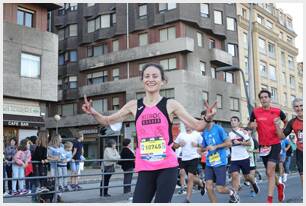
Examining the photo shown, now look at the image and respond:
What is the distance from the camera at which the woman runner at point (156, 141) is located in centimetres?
433

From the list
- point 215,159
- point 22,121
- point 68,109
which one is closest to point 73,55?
point 68,109

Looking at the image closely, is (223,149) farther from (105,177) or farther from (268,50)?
(268,50)

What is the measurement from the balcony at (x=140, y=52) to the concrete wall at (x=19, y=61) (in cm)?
1299

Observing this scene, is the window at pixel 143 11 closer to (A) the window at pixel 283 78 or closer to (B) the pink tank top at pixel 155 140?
(A) the window at pixel 283 78

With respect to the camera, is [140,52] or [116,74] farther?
[116,74]

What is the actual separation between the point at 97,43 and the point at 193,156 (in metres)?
33.0

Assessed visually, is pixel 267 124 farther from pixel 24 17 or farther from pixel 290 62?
pixel 290 62

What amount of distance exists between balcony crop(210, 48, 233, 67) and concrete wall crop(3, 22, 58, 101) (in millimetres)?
17873

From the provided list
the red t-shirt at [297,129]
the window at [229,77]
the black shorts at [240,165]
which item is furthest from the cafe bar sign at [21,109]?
the window at [229,77]

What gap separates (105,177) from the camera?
1181cm

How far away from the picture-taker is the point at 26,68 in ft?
80.6

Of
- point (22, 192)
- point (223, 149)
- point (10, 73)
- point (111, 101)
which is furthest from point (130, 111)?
point (111, 101)

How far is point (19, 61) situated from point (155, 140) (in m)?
21.2

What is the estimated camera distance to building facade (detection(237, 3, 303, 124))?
150ft
